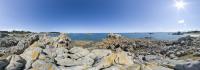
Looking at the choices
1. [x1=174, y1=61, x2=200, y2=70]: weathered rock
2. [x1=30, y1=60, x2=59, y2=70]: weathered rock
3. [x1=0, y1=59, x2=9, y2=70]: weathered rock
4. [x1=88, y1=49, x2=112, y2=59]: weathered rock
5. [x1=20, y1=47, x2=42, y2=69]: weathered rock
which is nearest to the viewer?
[x1=174, y1=61, x2=200, y2=70]: weathered rock

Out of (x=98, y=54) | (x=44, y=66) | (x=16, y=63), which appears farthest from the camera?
(x=98, y=54)

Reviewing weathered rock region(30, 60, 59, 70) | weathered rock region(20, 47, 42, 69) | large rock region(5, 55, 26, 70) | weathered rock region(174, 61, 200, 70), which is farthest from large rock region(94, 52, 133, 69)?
large rock region(5, 55, 26, 70)

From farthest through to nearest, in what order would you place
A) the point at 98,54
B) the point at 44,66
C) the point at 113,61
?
the point at 98,54, the point at 113,61, the point at 44,66

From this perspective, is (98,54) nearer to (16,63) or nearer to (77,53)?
(77,53)

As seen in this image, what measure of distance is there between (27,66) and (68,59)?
170 inches

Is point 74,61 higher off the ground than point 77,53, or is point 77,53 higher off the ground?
point 77,53

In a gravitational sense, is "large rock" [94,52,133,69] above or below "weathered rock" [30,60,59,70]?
above

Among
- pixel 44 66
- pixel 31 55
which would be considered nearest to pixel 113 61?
pixel 44 66

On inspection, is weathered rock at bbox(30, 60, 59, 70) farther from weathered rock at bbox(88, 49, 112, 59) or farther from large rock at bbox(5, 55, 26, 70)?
weathered rock at bbox(88, 49, 112, 59)

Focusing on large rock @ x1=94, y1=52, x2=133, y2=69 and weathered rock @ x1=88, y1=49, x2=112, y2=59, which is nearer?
large rock @ x1=94, y1=52, x2=133, y2=69

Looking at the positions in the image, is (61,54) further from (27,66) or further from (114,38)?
(114,38)

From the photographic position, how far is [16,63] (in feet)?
78.2

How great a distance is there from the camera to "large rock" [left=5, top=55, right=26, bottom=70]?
76.2ft

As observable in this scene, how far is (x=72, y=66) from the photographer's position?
22.9 m
